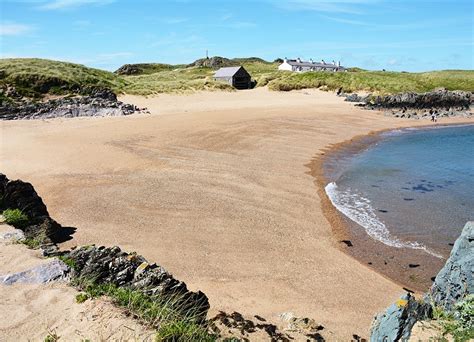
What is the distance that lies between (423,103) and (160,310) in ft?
194

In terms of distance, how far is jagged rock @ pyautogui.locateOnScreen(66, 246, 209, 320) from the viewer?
26.2 feet

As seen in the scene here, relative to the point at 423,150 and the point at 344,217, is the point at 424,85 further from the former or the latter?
the point at 344,217

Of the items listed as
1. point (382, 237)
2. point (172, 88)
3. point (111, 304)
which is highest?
point (172, 88)

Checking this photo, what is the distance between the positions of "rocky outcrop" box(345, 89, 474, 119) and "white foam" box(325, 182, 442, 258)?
3650 centimetres

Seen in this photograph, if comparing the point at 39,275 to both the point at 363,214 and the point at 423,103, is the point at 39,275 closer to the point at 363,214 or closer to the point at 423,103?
the point at 363,214

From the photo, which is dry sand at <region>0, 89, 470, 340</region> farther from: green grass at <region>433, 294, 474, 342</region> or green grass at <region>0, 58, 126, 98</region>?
green grass at <region>0, 58, 126, 98</region>

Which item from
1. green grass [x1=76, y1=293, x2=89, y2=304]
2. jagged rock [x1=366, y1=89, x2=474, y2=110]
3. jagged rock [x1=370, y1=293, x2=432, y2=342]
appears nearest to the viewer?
jagged rock [x1=370, y1=293, x2=432, y2=342]

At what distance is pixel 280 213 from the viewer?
16516mm

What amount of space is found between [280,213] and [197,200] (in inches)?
138

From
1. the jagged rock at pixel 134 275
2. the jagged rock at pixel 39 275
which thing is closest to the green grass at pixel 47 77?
the jagged rock at pixel 39 275

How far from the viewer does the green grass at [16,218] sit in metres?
11.5

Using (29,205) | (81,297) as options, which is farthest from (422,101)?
(81,297)

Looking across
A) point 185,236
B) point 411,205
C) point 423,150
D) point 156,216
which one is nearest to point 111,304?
point 185,236

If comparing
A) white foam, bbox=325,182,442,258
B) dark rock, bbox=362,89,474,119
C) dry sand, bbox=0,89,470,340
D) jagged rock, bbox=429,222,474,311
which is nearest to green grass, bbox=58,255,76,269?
dry sand, bbox=0,89,470,340
